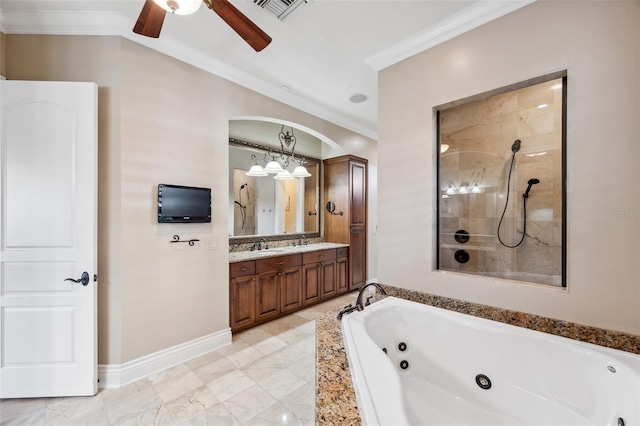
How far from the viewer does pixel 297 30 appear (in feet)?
6.74

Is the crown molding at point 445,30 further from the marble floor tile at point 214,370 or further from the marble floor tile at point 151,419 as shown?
the marble floor tile at point 151,419

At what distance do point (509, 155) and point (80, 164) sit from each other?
10.8ft

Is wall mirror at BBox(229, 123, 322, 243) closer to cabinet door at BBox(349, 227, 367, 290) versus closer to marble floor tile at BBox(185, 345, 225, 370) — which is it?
cabinet door at BBox(349, 227, 367, 290)

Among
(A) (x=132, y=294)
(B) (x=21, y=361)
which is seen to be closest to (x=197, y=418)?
(A) (x=132, y=294)

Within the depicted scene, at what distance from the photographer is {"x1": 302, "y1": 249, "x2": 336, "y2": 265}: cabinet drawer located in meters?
3.51

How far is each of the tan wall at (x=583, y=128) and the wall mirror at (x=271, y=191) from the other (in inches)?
92.0

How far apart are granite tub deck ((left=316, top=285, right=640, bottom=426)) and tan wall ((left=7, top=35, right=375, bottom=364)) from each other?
1.39m

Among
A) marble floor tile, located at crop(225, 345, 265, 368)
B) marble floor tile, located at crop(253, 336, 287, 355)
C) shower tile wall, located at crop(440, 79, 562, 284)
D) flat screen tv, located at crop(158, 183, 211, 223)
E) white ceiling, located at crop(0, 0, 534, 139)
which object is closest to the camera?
white ceiling, located at crop(0, 0, 534, 139)

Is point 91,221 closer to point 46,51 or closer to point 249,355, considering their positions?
point 46,51

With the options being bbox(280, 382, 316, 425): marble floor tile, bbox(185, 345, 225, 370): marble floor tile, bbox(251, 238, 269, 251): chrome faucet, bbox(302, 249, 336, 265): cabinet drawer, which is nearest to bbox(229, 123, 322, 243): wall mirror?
bbox(251, 238, 269, 251): chrome faucet

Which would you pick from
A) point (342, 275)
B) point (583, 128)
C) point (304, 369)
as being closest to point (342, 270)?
point (342, 275)

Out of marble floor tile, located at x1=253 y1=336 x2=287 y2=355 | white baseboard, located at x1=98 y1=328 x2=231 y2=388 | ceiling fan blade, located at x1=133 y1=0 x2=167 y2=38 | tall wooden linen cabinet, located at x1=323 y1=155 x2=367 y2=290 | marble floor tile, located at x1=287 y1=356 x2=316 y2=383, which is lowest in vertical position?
marble floor tile, located at x1=287 y1=356 x2=316 y2=383

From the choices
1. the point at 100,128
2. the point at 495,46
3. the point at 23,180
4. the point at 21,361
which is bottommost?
the point at 21,361

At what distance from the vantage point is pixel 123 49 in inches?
79.3
